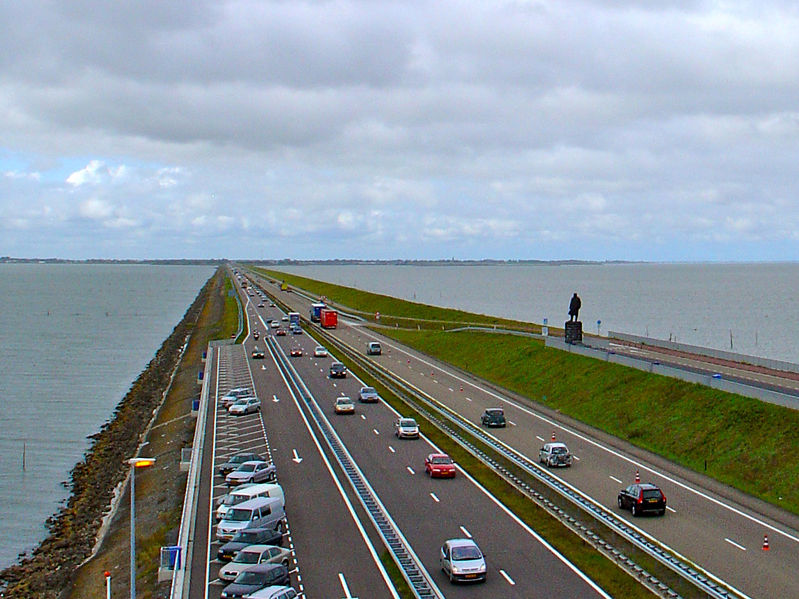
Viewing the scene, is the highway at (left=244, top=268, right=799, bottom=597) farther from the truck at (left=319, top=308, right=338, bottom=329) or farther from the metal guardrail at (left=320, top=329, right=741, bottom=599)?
the truck at (left=319, top=308, right=338, bottom=329)

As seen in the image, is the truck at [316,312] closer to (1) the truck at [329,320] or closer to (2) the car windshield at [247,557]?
(1) the truck at [329,320]

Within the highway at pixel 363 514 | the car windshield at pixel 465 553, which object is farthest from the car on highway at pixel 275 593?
the car windshield at pixel 465 553

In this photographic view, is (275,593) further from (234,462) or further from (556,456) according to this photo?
(556,456)

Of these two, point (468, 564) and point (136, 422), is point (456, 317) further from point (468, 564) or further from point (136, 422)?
point (468, 564)

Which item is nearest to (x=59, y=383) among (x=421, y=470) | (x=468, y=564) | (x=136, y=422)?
(x=136, y=422)

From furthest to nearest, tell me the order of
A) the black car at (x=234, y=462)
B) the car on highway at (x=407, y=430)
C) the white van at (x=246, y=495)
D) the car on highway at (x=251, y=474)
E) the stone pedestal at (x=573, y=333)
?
the stone pedestal at (x=573, y=333) → the car on highway at (x=407, y=430) → the black car at (x=234, y=462) → the car on highway at (x=251, y=474) → the white van at (x=246, y=495)

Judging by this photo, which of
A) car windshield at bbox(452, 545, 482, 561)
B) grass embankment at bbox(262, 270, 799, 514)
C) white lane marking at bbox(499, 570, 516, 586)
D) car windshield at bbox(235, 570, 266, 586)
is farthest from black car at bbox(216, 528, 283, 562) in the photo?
grass embankment at bbox(262, 270, 799, 514)

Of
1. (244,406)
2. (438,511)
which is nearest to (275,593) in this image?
(438,511)
